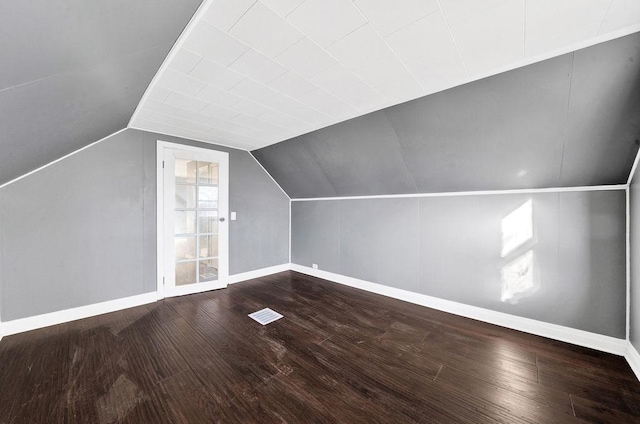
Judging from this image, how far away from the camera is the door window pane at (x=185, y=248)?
135 inches

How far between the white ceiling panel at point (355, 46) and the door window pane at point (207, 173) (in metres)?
1.20

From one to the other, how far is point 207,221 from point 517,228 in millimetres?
4106

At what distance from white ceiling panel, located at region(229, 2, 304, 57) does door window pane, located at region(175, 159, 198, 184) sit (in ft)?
8.18

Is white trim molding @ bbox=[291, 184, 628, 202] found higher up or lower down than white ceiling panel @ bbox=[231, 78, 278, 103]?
lower down

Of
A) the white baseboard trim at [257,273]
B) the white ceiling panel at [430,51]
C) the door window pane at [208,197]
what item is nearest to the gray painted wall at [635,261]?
the white ceiling panel at [430,51]

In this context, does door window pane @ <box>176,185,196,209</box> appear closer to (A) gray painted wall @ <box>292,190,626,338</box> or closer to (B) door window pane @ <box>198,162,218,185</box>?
(B) door window pane @ <box>198,162,218,185</box>

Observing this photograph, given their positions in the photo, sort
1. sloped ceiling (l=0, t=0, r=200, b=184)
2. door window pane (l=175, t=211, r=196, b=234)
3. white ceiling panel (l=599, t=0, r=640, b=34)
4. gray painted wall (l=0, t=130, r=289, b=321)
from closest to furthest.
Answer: sloped ceiling (l=0, t=0, r=200, b=184), white ceiling panel (l=599, t=0, r=640, b=34), gray painted wall (l=0, t=130, r=289, b=321), door window pane (l=175, t=211, r=196, b=234)

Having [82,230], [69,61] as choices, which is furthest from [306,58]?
[82,230]

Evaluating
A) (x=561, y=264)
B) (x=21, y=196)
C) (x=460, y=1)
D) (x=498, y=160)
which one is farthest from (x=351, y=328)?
(x=21, y=196)

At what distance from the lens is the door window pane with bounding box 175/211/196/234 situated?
3428 millimetres

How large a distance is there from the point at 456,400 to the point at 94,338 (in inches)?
126

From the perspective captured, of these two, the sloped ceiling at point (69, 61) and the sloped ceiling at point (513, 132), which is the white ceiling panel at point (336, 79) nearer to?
the sloped ceiling at point (513, 132)

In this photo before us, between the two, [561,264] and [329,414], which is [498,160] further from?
[329,414]

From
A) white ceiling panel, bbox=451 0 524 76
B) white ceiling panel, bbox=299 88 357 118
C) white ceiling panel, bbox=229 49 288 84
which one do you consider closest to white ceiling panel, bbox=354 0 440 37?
white ceiling panel, bbox=451 0 524 76
